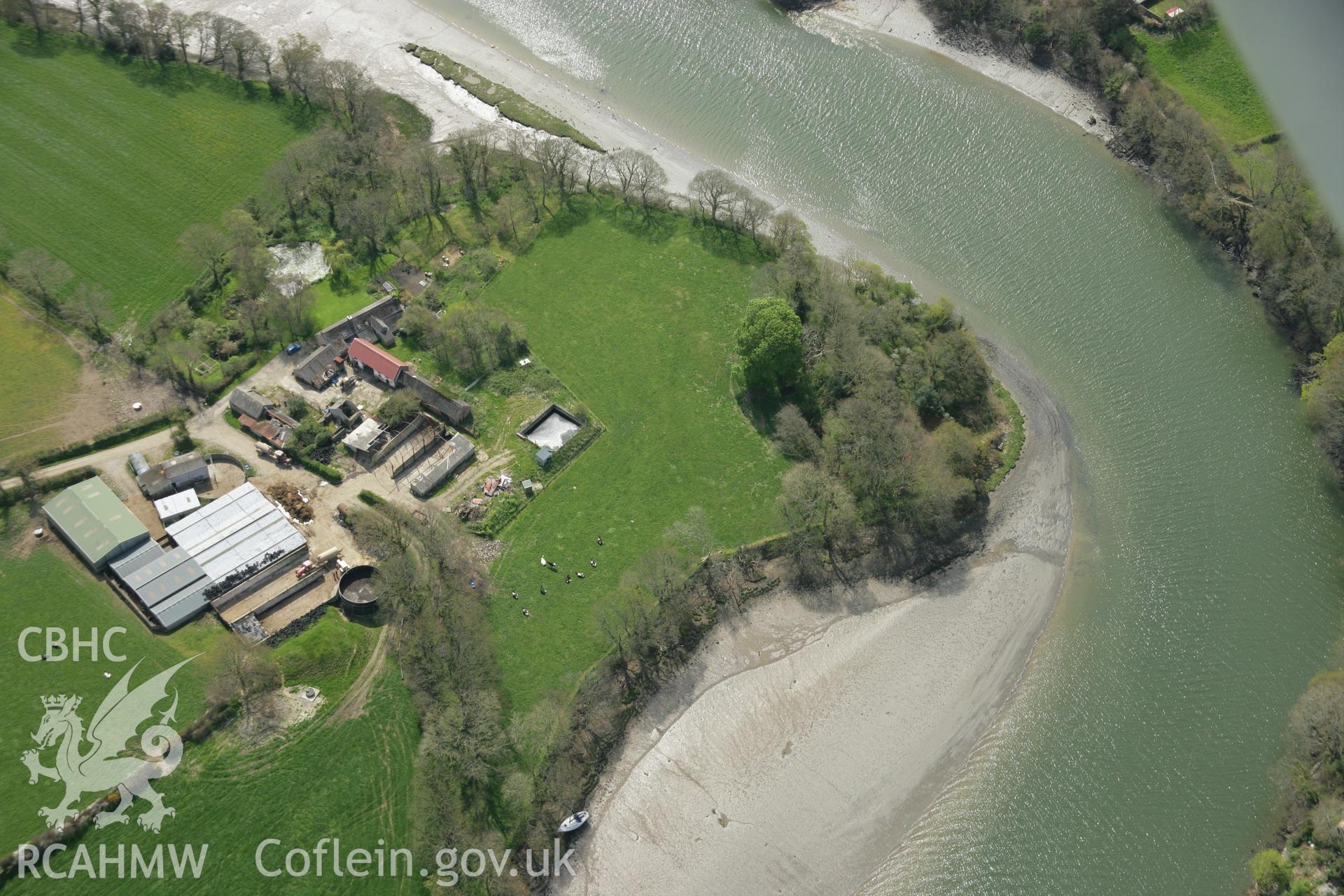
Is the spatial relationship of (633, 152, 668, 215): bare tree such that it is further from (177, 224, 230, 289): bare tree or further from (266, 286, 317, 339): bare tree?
(177, 224, 230, 289): bare tree

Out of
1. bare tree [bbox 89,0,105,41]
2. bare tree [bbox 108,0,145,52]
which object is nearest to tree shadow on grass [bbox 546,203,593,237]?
bare tree [bbox 108,0,145,52]

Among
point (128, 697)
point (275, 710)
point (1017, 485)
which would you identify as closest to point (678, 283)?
point (1017, 485)

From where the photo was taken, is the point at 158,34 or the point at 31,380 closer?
the point at 31,380

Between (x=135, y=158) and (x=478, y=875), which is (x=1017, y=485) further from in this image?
(x=135, y=158)

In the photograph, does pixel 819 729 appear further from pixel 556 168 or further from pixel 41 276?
pixel 41 276

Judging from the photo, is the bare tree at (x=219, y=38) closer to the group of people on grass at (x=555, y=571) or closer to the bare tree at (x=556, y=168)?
the bare tree at (x=556, y=168)

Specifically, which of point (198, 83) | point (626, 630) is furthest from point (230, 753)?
point (198, 83)

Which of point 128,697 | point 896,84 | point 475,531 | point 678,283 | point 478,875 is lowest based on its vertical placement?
point 128,697
